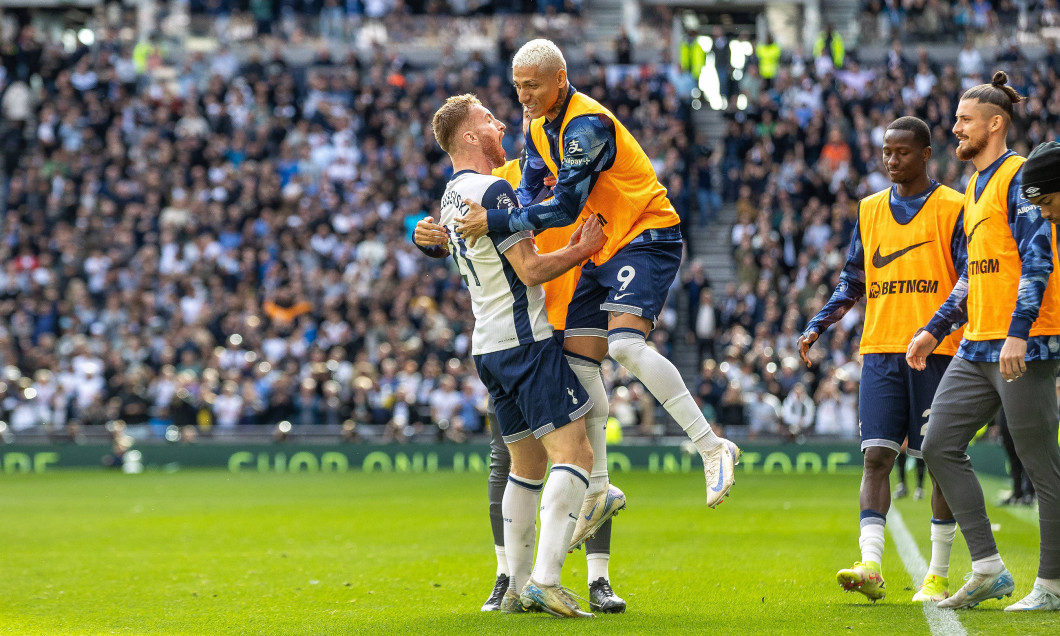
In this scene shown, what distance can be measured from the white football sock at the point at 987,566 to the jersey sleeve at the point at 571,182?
2.77 meters

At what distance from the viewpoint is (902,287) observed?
22.6 feet

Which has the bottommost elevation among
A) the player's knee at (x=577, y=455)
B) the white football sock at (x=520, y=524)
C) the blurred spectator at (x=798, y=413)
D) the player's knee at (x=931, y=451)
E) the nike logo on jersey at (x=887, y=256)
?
the blurred spectator at (x=798, y=413)

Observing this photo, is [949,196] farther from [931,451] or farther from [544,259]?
[544,259]

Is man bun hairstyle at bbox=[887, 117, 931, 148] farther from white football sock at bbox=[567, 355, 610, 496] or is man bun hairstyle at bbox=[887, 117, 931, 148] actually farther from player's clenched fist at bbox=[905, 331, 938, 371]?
white football sock at bbox=[567, 355, 610, 496]

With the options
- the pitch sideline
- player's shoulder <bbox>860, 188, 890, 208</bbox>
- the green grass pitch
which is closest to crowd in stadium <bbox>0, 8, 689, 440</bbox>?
the green grass pitch

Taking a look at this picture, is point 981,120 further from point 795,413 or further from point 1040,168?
point 795,413

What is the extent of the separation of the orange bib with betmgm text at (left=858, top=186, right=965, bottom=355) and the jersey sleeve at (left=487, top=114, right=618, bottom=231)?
6.07 ft

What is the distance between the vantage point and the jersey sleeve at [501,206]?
20.4 ft

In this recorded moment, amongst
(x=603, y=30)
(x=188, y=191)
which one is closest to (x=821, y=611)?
(x=188, y=191)

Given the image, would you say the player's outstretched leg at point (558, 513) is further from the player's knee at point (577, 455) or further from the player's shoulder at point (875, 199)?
the player's shoulder at point (875, 199)

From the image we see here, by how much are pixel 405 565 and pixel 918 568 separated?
12.1 feet

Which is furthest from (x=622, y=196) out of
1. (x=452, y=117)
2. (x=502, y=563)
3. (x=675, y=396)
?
(x=502, y=563)

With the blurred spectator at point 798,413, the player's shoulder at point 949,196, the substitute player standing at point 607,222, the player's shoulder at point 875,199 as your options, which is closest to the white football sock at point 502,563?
the substitute player standing at point 607,222

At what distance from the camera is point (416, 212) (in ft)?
86.5
